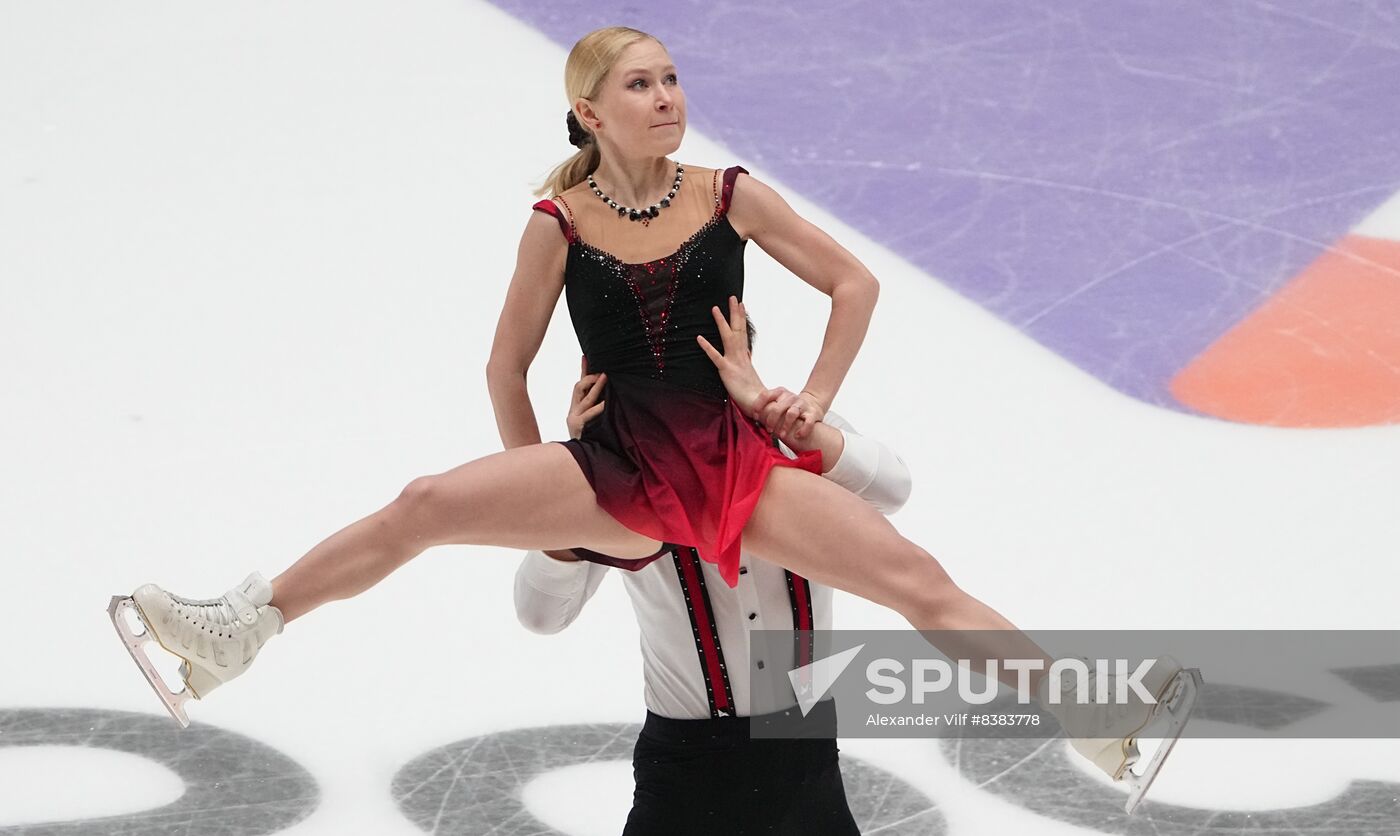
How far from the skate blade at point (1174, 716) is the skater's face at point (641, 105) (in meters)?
1.27

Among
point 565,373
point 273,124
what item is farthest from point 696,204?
point 273,124

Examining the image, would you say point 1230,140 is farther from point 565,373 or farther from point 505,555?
point 505,555

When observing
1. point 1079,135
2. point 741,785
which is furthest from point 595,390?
point 1079,135

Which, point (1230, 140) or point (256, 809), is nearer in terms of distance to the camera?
point (256, 809)

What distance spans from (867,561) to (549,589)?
63 centimetres

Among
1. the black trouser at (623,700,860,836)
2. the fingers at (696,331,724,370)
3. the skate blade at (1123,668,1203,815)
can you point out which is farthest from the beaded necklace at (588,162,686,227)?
the skate blade at (1123,668,1203,815)

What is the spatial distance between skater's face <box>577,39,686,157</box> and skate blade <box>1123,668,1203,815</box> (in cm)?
127

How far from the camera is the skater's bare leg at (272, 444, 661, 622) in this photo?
3.26 meters

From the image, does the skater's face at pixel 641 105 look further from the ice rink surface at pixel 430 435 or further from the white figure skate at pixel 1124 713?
the ice rink surface at pixel 430 435

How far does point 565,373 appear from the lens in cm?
582

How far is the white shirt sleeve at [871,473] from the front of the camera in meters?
3.43

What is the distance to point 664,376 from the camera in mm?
3543

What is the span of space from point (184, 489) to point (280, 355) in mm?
645

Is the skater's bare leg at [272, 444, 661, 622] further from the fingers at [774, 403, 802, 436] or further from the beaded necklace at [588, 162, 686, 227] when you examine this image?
the beaded necklace at [588, 162, 686, 227]
